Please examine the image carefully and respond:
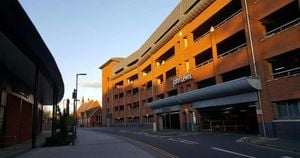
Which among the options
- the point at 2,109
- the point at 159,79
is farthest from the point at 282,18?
the point at 159,79

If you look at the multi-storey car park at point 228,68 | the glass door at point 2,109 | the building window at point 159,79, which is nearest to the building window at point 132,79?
the multi-storey car park at point 228,68

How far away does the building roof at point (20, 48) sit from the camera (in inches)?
447

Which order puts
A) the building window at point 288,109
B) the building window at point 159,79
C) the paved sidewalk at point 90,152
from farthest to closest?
the building window at point 159,79 < the building window at point 288,109 < the paved sidewalk at point 90,152

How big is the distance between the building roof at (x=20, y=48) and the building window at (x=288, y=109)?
18315mm

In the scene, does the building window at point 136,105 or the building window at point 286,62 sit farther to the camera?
the building window at point 136,105

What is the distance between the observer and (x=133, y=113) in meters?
65.2

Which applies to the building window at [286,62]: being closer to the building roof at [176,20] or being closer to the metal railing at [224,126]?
the metal railing at [224,126]

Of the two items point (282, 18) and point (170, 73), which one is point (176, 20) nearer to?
point (170, 73)

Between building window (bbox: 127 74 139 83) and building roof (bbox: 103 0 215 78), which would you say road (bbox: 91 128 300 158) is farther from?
building window (bbox: 127 74 139 83)

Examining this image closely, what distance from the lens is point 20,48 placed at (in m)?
15.5

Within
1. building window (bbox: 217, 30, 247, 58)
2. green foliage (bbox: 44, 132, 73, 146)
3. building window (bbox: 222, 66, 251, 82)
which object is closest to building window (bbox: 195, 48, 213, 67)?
building window (bbox: 217, 30, 247, 58)

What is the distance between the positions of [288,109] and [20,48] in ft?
64.5

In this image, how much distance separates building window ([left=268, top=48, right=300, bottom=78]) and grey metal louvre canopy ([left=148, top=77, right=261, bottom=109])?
2.21 metres

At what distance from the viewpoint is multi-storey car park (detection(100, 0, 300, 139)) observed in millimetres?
21359
